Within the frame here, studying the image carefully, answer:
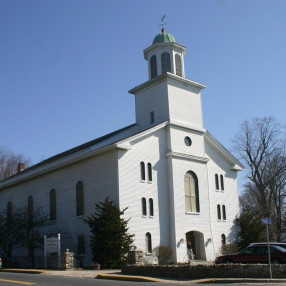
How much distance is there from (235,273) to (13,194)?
30071 mm

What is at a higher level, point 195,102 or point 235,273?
point 195,102

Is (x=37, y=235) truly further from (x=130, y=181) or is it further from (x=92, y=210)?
(x=130, y=181)

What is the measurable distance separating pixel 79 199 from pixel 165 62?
45.7 ft

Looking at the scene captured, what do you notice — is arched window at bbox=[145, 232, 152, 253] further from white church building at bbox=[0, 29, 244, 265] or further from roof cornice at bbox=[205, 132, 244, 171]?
roof cornice at bbox=[205, 132, 244, 171]

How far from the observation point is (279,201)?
52.8 m

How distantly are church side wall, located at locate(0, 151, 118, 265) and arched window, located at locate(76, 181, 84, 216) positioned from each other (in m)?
0.35

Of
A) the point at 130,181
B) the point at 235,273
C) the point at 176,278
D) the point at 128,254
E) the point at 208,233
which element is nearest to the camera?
the point at 235,273

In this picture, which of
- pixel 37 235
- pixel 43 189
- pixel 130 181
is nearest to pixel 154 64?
pixel 130 181

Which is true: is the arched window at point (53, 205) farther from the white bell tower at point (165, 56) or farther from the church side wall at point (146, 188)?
the white bell tower at point (165, 56)

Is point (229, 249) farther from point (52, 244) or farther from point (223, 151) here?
point (52, 244)

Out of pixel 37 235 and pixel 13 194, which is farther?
pixel 13 194

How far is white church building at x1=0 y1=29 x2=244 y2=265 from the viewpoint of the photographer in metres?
33.2

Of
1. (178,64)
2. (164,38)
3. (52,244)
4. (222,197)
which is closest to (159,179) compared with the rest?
(222,197)

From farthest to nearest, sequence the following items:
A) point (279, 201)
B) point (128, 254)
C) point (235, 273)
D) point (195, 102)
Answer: point (279, 201), point (195, 102), point (128, 254), point (235, 273)
